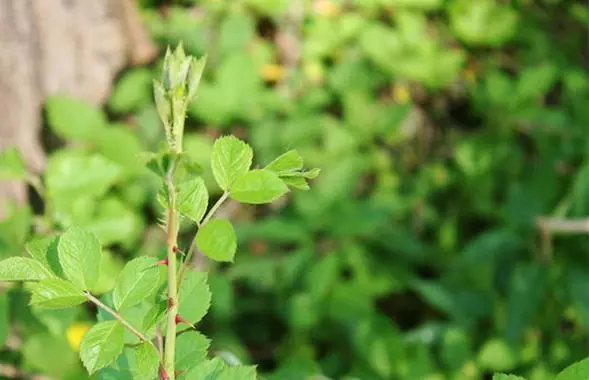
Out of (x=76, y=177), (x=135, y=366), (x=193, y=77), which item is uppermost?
(x=193, y=77)

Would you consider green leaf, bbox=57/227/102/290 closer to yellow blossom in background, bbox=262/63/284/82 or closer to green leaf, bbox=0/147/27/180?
green leaf, bbox=0/147/27/180

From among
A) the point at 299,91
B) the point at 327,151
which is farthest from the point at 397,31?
the point at 327,151

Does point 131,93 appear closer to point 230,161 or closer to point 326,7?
point 326,7

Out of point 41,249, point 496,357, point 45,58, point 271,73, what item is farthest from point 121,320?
point 271,73

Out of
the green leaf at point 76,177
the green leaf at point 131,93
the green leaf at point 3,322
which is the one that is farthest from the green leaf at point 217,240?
the green leaf at point 131,93

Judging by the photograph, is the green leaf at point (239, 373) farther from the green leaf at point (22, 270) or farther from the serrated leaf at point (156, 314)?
the green leaf at point (22, 270)

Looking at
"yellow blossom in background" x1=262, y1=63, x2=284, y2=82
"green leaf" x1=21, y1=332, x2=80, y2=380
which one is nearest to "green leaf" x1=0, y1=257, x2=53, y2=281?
"green leaf" x1=21, y1=332, x2=80, y2=380
